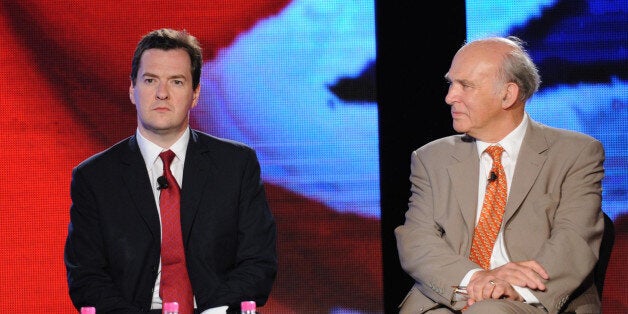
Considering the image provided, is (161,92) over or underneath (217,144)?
over

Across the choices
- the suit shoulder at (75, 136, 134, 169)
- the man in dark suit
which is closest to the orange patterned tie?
the man in dark suit

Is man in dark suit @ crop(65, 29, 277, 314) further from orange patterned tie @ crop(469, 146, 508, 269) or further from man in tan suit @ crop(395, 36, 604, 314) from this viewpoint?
orange patterned tie @ crop(469, 146, 508, 269)

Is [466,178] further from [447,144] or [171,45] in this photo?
[171,45]

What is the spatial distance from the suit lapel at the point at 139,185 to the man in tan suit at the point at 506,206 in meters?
1.04

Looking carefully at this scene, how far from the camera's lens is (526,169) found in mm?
4035

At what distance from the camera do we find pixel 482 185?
4121mm

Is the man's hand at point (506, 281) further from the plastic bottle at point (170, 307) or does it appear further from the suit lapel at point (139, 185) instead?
the suit lapel at point (139, 185)

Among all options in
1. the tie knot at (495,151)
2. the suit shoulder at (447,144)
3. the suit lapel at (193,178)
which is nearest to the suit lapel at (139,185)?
the suit lapel at (193,178)

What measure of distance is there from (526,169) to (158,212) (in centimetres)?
150

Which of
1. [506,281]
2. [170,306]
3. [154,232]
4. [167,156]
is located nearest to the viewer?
[170,306]

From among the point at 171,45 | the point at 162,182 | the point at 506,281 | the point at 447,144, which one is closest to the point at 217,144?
the point at 162,182

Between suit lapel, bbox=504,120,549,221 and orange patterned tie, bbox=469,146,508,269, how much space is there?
5 centimetres

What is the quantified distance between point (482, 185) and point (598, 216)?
0.48 meters

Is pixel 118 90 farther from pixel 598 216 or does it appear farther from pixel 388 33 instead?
pixel 598 216
